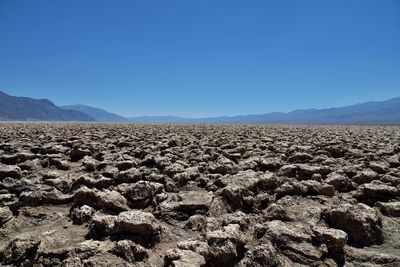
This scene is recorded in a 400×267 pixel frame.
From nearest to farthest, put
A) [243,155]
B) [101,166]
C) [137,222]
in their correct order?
[137,222]
[101,166]
[243,155]

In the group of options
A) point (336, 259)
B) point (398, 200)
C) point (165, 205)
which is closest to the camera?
point (336, 259)

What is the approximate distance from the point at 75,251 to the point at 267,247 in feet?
3.74

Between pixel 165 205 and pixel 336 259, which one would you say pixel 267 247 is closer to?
pixel 336 259

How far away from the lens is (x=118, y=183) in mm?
3885

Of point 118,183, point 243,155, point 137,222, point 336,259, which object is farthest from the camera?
point 243,155

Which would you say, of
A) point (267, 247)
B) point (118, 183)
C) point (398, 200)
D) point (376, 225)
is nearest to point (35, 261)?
point (267, 247)

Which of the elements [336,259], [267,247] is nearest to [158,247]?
[267,247]

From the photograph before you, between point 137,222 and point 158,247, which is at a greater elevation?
point 137,222

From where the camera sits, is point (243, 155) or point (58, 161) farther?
point (243, 155)

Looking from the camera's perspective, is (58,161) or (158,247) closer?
(158,247)

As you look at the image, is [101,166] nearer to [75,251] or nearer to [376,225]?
[75,251]

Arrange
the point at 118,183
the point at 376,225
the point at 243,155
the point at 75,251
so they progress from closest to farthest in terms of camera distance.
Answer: the point at 75,251
the point at 376,225
the point at 118,183
the point at 243,155

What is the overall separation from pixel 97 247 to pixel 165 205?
41.8 inches

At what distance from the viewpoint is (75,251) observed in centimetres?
215
